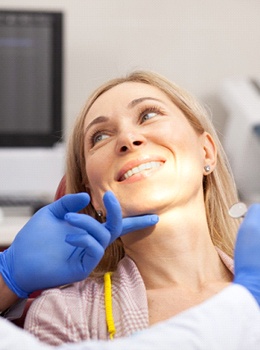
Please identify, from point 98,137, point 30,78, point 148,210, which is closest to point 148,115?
point 98,137

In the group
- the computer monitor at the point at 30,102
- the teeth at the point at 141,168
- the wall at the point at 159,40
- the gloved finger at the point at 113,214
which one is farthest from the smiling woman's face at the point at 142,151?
the wall at the point at 159,40

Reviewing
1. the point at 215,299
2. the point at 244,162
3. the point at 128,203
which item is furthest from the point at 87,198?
the point at 244,162

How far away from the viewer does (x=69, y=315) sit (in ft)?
4.40

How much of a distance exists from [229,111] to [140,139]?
1687mm

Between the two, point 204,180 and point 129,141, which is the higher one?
point 129,141

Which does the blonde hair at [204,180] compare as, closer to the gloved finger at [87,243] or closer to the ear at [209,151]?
the ear at [209,151]

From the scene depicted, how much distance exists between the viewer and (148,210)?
1438mm

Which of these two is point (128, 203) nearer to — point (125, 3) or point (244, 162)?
point (244, 162)

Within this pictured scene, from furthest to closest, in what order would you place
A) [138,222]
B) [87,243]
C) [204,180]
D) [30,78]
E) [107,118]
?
[30,78] < [204,180] < [107,118] < [138,222] < [87,243]

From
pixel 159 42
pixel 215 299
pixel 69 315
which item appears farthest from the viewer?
pixel 159 42

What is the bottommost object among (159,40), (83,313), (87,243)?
(83,313)

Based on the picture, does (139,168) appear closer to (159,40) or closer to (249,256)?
(249,256)

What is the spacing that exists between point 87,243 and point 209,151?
433mm

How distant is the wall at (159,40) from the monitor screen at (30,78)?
317 mm
